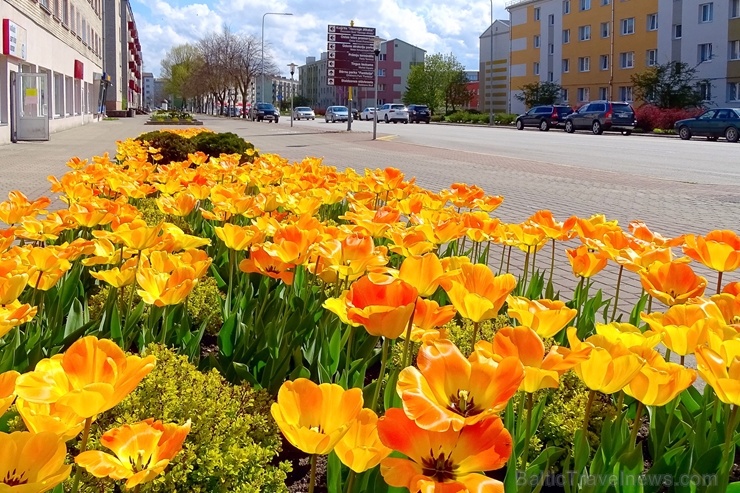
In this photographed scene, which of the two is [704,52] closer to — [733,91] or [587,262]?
[733,91]

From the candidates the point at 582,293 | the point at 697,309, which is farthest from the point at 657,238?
the point at 697,309

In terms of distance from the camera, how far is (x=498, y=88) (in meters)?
81.4

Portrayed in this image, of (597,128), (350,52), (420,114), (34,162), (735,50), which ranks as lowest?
(34,162)

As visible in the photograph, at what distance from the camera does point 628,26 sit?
5916cm

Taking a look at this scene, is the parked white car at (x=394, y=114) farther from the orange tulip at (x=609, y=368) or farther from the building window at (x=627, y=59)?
the orange tulip at (x=609, y=368)

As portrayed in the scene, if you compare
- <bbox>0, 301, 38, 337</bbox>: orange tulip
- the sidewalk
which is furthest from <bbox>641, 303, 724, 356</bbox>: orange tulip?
the sidewalk

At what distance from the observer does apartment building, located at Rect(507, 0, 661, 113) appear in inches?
2276

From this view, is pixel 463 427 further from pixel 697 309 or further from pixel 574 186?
pixel 574 186

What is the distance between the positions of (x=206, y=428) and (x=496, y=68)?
84.1 metres

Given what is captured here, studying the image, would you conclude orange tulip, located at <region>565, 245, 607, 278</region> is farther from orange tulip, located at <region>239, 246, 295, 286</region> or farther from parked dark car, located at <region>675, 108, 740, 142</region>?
parked dark car, located at <region>675, 108, 740, 142</region>

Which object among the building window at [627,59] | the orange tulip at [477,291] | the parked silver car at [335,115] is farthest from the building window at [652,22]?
the orange tulip at [477,291]

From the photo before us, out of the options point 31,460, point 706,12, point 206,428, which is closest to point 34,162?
point 206,428

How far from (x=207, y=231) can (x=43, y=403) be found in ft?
12.4

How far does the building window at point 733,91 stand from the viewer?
48.7 metres
